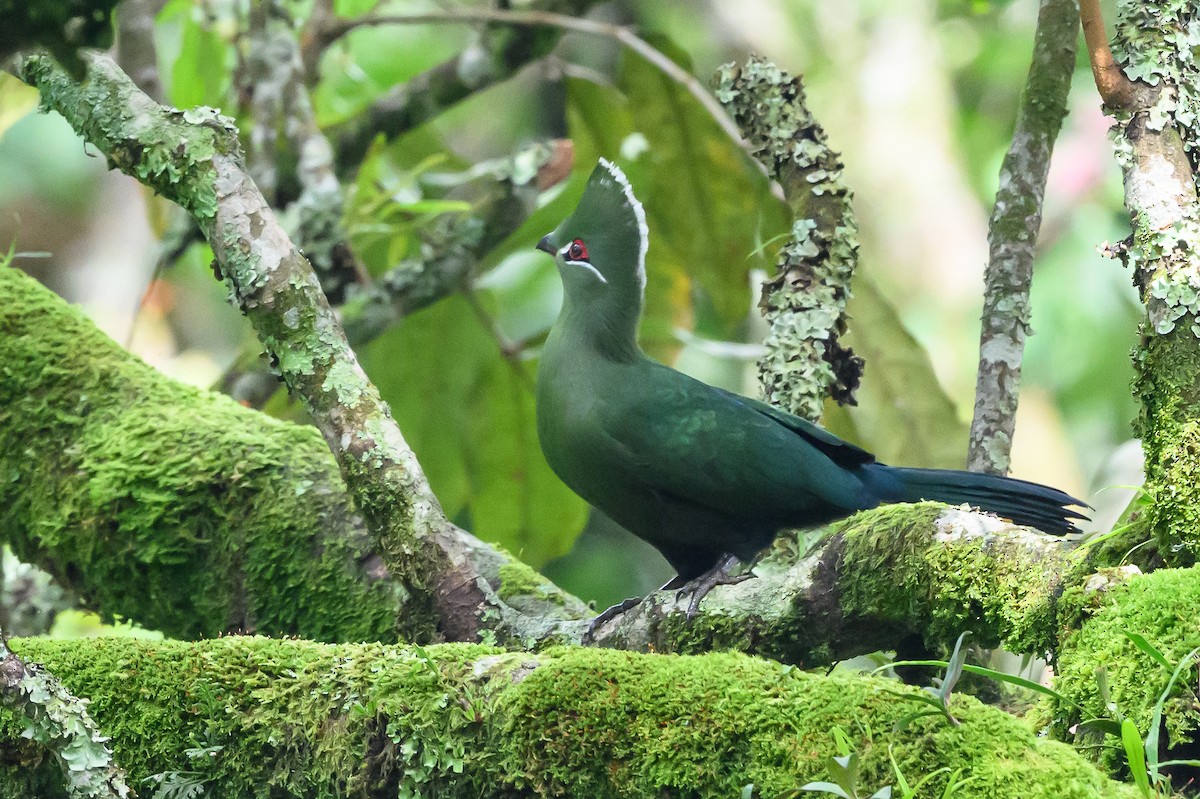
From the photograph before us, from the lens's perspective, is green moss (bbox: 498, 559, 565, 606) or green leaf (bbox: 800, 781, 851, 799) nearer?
green leaf (bbox: 800, 781, 851, 799)

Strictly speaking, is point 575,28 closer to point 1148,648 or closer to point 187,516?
point 187,516

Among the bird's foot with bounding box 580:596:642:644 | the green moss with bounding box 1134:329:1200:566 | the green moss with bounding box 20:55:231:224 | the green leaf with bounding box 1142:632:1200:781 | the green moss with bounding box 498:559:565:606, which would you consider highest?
the green moss with bounding box 20:55:231:224

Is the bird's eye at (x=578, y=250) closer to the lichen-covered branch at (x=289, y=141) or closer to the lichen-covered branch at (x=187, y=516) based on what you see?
the lichen-covered branch at (x=187, y=516)

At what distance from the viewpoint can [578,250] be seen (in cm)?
285

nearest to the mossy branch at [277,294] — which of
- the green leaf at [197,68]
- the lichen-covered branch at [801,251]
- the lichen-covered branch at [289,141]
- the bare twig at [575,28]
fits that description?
the lichen-covered branch at [801,251]

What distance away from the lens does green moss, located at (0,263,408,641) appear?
262cm

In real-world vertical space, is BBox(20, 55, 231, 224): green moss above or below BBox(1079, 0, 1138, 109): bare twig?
below

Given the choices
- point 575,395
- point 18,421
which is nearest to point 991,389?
point 575,395

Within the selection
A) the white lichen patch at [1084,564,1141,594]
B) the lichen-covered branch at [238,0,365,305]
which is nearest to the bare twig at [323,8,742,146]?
the lichen-covered branch at [238,0,365,305]

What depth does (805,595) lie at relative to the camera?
80.7 inches

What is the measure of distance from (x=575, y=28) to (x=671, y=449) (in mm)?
1785

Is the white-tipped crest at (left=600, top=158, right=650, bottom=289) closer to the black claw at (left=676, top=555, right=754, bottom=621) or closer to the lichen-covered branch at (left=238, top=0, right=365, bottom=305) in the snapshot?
the black claw at (left=676, top=555, right=754, bottom=621)

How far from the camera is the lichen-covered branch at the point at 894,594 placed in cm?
179

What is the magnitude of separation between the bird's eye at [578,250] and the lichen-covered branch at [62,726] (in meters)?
1.63
